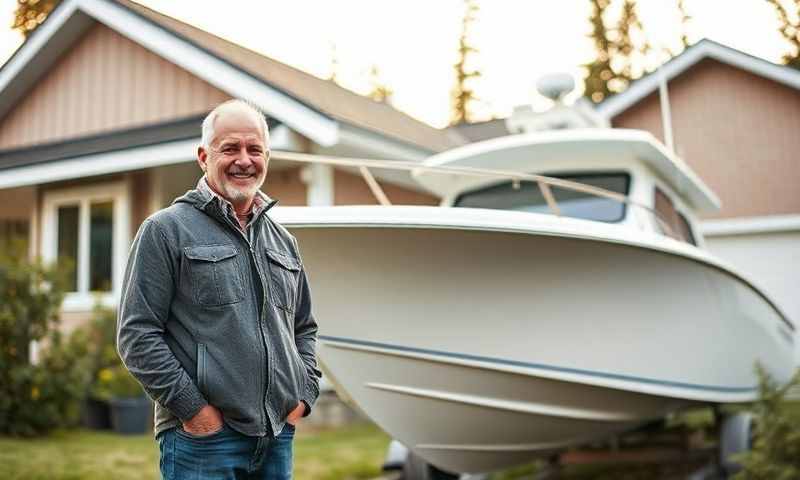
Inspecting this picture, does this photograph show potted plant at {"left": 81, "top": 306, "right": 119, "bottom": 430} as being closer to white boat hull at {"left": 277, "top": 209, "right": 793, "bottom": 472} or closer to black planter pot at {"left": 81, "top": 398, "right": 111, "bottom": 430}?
black planter pot at {"left": 81, "top": 398, "right": 111, "bottom": 430}

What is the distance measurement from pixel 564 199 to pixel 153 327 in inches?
162

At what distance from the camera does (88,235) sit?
10766 millimetres

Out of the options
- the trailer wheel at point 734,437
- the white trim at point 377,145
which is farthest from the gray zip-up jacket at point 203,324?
the white trim at point 377,145

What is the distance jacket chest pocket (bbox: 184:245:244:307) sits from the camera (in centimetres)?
227

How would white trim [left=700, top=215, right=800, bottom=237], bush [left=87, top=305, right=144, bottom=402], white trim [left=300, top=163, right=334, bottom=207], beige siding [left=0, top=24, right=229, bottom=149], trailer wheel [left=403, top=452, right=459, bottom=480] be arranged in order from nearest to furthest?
trailer wheel [left=403, top=452, right=459, bottom=480] → bush [left=87, top=305, right=144, bottom=402] → white trim [left=300, top=163, right=334, bottom=207] → beige siding [left=0, top=24, right=229, bottom=149] → white trim [left=700, top=215, right=800, bottom=237]

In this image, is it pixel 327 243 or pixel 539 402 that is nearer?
pixel 327 243

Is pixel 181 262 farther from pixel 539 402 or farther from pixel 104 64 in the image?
pixel 104 64

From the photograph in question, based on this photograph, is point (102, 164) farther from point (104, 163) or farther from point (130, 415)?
point (130, 415)

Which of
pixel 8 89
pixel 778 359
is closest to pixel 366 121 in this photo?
pixel 8 89

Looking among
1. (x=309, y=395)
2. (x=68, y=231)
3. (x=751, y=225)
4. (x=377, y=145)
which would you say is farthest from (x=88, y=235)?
(x=751, y=225)

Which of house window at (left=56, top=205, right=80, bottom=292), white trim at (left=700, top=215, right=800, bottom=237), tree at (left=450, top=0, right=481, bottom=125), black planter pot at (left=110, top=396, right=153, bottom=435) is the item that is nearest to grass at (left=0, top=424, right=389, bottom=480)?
black planter pot at (left=110, top=396, right=153, bottom=435)

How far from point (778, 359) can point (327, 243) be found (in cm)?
451

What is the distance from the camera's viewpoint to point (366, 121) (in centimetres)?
1130

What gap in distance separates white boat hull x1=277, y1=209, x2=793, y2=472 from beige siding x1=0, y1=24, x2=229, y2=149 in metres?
6.17
